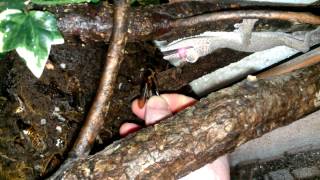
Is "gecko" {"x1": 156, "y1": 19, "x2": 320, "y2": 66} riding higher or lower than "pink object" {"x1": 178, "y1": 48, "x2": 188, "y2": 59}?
higher

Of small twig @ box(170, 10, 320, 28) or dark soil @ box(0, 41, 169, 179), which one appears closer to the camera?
small twig @ box(170, 10, 320, 28)

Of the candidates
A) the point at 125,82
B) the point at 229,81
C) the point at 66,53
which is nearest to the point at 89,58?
the point at 66,53

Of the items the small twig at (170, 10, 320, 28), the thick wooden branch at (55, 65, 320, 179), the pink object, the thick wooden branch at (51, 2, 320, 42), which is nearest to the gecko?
the pink object

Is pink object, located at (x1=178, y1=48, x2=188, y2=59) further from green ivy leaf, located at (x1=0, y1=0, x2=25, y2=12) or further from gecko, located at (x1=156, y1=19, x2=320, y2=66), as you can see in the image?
green ivy leaf, located at (x1=0, y1=0, x2=25, y2=12)

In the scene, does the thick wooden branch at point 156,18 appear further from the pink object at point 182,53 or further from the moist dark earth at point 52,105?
the moist dark earth at point 52,105

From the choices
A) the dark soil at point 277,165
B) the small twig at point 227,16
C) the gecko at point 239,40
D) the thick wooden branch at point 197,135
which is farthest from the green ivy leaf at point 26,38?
the dark soil at point 277,165

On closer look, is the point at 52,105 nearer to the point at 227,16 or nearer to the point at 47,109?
the point at 47,109

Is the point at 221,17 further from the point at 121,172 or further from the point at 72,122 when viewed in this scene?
the point at 72,122
